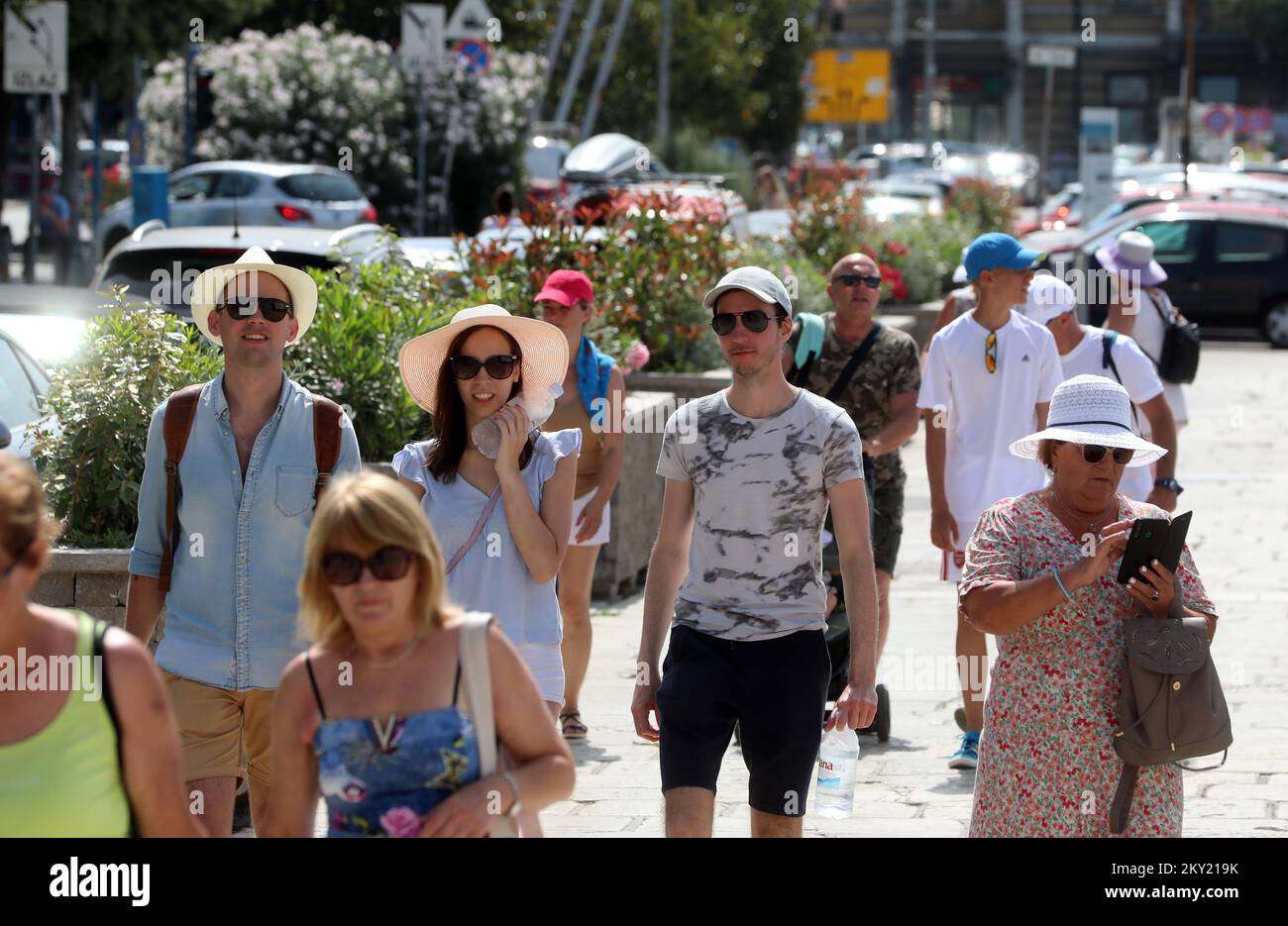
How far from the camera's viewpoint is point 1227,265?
2559 cm

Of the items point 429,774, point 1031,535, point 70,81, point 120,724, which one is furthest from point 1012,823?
point 70,81

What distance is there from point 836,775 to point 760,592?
1.41m

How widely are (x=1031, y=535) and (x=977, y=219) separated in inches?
905

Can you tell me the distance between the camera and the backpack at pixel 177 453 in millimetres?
4973

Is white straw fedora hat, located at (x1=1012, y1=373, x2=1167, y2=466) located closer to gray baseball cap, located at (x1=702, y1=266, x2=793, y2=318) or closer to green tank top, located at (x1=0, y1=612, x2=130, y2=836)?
gray baseball cap, located at (x1=702, y1=266, x2=793, y2=318)

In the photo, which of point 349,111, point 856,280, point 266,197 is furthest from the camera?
point 349,111

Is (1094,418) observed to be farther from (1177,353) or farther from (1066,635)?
(1177,353)

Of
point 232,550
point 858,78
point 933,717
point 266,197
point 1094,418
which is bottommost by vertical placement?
point 933,717

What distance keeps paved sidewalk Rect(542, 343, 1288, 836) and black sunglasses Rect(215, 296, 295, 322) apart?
2263mm

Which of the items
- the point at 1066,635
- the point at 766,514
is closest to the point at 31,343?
the point at 766,514

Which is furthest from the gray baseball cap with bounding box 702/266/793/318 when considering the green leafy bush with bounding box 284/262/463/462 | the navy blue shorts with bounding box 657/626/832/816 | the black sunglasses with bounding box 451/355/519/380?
the green leafy bush with bounding box 284/262/463/462

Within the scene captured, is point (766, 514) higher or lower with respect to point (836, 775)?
higher

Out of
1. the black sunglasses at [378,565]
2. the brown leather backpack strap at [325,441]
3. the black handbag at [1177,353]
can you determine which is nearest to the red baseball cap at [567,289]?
the brown leather backpack strap at [325,441]
